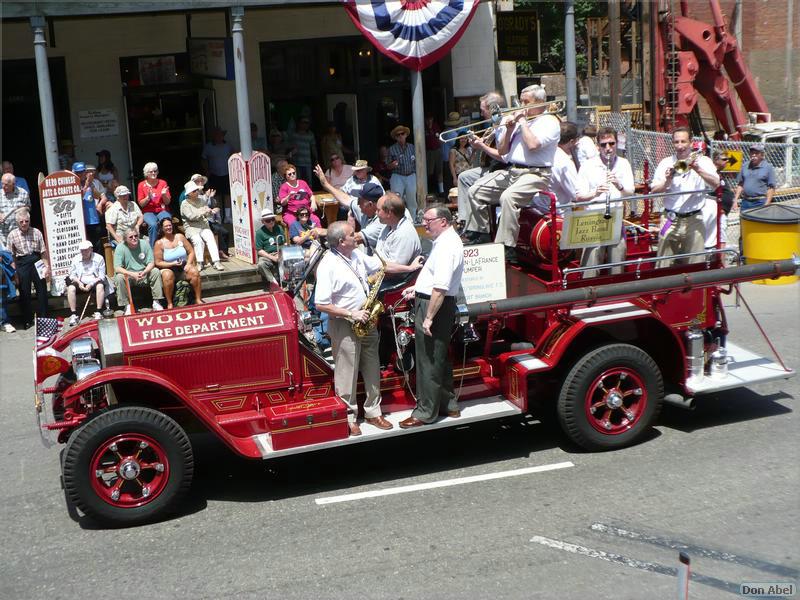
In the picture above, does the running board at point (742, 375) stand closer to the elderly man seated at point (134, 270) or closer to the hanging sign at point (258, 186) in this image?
the elderly man seated at point (134, 270)

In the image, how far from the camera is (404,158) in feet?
52.1

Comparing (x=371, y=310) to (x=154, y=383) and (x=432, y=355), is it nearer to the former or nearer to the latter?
(x=432, y=355)

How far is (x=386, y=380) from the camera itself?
732 centimetres

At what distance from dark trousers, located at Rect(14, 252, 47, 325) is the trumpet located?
306 inches

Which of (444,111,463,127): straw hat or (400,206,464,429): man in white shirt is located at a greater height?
(444,111,463,127): straw hat

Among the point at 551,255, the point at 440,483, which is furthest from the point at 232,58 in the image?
the point at 440,483

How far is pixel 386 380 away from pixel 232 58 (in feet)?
29.1

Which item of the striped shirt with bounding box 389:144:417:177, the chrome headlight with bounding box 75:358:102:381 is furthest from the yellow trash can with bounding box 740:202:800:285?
the striped shirt with bounding box 389:144:417:177

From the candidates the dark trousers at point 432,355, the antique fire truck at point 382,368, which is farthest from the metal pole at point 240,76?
the dark trousers at point 432,355

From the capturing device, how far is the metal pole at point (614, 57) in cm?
1975

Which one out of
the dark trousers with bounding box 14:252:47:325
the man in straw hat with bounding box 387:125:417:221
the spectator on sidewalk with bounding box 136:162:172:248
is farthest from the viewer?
the man in straw hat with bounding box 387:125:417:221

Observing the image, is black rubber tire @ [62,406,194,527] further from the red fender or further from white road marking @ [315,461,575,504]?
white road marking @ [315,461,575,504]

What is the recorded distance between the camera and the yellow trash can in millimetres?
8945

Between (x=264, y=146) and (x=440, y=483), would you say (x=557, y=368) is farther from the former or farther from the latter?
(x=264, y=146)
